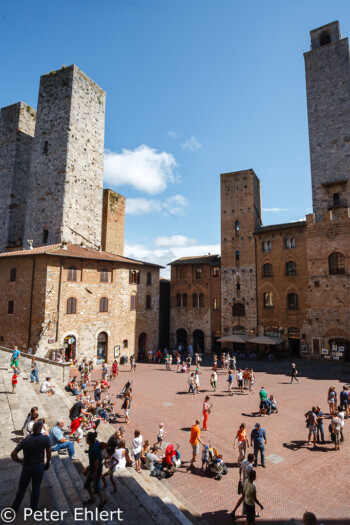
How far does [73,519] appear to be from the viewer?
620cm

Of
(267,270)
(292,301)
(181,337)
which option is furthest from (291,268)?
(181,337)

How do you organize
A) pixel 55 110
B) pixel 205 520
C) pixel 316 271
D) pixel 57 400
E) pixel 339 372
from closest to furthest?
pixel 205 520
pixel 57 400
pixel 339 372
pixel 316 271
pixel 55 110

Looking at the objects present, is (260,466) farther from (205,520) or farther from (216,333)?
(216,333)

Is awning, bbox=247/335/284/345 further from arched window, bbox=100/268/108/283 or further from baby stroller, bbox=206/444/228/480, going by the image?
baby stroller, bbox=206/444/228/480

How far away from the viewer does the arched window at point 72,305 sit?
24.2 meters

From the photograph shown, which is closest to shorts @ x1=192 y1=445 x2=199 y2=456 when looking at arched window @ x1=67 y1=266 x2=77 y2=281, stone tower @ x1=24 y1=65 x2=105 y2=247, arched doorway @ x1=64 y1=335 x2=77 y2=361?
arched doorway @ x1=64 y1=335 x2=77 y2=361

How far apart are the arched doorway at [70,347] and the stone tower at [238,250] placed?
16.4m

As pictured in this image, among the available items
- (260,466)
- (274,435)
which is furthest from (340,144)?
(260,466)

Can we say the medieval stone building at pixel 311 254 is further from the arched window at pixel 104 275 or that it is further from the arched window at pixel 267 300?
the arched window at pixel 104 275

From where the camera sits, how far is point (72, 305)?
24516mm

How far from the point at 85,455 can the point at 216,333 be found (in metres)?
26.3

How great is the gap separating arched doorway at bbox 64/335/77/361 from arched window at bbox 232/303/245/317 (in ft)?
57.0

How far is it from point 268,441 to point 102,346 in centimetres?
1852

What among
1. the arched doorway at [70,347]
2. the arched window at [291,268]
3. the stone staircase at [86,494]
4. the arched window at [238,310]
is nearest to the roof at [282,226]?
the arched window at [291,268]
